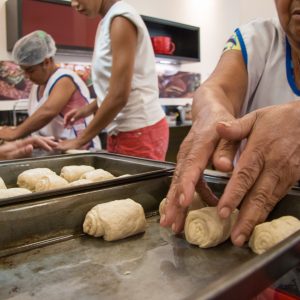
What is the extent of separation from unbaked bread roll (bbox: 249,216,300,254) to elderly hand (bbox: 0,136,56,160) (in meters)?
1.13

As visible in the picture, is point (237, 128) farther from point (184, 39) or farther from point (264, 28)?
point (184, 39)

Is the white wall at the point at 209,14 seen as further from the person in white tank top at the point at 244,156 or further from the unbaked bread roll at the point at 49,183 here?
the person in white tank top at the point at 244,156

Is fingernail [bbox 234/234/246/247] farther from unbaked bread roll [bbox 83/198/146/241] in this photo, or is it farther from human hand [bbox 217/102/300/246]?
unbaked bread roll [bbox 83/198/146/241]

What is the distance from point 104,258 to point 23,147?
3.27ft

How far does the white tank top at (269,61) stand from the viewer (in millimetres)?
1134

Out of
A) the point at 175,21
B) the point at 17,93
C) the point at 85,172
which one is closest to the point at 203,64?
the point at 175,21

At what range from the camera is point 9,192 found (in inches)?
41.8

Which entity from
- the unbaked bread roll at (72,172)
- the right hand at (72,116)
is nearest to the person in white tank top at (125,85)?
the right hand at (72,116)

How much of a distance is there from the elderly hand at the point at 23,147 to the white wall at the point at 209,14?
9.07 ft

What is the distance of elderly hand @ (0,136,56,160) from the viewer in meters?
1.60

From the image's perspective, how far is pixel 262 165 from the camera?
0.71m

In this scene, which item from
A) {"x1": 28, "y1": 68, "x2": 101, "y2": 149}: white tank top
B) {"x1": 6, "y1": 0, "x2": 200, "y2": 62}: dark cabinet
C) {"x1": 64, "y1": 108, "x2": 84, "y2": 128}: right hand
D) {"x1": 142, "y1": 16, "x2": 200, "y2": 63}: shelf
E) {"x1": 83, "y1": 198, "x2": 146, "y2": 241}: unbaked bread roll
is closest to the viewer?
{"x1": 83, "y1": 198, "x2": 146, "y2": 241}: unbaked bread roll

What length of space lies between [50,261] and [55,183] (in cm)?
44

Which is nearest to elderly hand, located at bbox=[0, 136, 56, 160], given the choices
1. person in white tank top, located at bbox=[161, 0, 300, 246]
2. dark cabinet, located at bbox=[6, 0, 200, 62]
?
person in white tank top, located at bbox=[161, 0, 300, 246]
